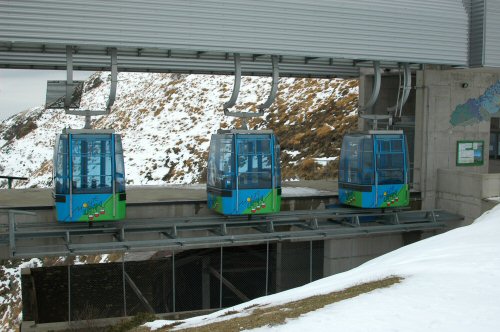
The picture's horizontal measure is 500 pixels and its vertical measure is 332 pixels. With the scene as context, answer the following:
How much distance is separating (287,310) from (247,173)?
24.5 feet

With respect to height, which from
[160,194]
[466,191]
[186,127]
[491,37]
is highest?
[491,37]

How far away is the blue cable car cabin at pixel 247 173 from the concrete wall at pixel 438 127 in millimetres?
6989

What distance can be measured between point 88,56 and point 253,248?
8.40m

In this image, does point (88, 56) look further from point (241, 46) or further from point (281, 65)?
point (281, 65)

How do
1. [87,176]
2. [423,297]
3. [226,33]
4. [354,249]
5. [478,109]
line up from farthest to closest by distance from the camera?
1. [478,109]
2. [354,249]
3. [226,33]
4. [87,176]
5. [423,297]

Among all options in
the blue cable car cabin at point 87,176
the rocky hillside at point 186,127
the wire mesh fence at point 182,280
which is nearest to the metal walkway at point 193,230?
the blue cable car cabin at point 87,176

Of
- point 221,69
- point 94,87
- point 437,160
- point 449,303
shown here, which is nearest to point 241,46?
point 221,69

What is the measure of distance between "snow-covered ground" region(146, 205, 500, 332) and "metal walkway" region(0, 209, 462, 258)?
10.8 feet

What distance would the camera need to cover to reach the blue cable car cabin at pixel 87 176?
50.0ft

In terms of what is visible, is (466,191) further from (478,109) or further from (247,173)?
(247,173)

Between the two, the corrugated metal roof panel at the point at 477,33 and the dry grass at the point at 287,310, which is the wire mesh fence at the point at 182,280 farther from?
the corrugated metal roof panel at the point at 477,33

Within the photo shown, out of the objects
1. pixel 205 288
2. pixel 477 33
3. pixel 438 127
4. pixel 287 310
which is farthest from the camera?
pixel 438 127

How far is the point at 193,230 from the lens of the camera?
1744 cm

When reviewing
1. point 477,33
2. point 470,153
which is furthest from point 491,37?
point 470,153
